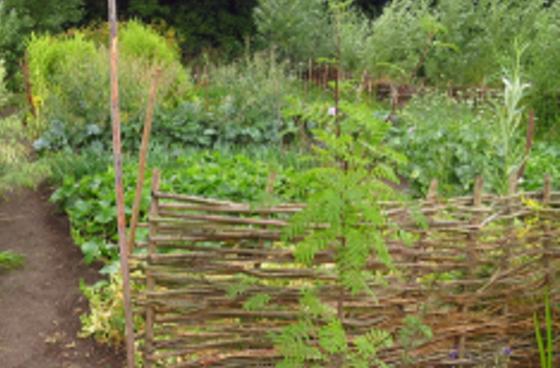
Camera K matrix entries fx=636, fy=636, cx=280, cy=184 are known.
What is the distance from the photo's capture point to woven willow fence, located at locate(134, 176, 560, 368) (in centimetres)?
295

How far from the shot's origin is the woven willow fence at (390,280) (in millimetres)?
2945

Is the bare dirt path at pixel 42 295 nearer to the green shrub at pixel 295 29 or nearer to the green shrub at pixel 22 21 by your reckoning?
the green shrub at pixel 22 21

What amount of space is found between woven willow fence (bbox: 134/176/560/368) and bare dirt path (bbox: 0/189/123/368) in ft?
2.56

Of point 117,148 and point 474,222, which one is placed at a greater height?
point 117,148

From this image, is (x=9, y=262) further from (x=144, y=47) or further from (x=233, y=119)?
(x=144, y=47)

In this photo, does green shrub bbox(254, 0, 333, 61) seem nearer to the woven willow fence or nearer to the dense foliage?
the dense foliage

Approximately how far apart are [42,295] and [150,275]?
2.08 meters

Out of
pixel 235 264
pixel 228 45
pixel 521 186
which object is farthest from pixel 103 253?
pixel 228 45

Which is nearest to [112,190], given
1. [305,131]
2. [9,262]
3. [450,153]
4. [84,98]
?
[9,262]

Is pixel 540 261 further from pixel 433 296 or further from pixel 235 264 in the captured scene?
pixel 235 264

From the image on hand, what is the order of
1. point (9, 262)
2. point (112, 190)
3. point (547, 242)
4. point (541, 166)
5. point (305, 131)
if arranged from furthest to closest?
1. point (305, 131)
2. point (541, 166)
3. point (112, 190)
4. point (9, 262)
5. point (547, 242)

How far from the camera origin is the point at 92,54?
866 centimetres

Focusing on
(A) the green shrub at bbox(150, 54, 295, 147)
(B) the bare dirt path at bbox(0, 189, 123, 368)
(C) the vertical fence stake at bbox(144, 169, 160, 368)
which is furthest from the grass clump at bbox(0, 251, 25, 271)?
(A) the green shrub at bbox(150, 54, 295, 147)

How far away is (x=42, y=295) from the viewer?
15.3 ft
